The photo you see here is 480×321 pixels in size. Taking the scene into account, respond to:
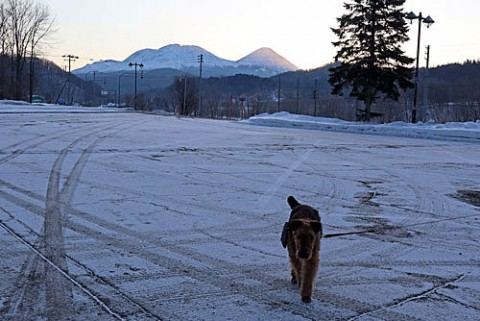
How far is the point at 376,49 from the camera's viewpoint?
119 ft

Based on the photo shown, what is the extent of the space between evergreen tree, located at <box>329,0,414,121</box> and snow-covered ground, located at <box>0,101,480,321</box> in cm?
2386

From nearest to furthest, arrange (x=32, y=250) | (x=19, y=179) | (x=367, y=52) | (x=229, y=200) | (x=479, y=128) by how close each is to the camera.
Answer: (x=32, y=250), (x=229, y=200), (x=19, y=179), (x=479, y=128), (x=367, y=52)

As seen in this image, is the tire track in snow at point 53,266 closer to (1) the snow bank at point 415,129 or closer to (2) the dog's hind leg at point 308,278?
(2) the dog's hind leg at point 308,278

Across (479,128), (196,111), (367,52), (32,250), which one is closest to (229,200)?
(32,250)

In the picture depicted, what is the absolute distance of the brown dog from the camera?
4.02 meters

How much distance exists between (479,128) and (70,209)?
22685 millimetres

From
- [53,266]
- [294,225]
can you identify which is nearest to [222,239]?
[53,266]

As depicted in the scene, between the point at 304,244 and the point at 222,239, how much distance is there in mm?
2337

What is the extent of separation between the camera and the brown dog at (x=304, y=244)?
158 inches

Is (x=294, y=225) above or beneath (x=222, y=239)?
above

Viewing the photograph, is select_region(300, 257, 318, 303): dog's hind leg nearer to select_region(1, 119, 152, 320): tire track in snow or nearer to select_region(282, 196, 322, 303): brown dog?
select_region(282, 196, 322, 303): brown dog

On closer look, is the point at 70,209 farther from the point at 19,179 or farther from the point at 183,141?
the point at 183,141

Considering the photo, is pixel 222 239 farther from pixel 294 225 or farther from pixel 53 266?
pixel 294 225

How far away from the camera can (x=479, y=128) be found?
25781 millimetres
